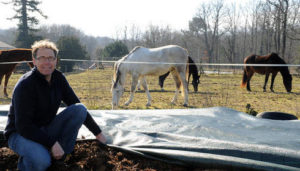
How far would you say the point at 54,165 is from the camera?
2080 mm

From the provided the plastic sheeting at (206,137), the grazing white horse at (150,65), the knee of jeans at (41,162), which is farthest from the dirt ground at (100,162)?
the grazing white horse at (150,65)

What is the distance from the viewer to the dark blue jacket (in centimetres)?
180

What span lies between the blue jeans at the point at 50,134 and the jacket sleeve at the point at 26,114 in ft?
0.26

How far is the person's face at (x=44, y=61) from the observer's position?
192 cm

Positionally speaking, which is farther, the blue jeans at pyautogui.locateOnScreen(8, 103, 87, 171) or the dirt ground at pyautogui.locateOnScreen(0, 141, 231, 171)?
the dirt ground at pyautogui.locateOnScreen(0, 141, 231, 171)

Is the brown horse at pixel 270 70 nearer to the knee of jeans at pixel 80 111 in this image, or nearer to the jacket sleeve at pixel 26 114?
the knee of jeans at pixel 80 111

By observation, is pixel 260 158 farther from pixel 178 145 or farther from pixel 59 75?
pixel 59 75

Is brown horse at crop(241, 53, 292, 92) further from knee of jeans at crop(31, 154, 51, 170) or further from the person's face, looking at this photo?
knee of jeans at crop(31, 154, 51, 170)

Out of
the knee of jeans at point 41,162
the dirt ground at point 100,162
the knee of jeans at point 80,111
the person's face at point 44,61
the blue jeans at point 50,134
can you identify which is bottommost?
the dirt ground at point 100,162

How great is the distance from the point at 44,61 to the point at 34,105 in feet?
1.17

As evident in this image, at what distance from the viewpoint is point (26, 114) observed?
180cm

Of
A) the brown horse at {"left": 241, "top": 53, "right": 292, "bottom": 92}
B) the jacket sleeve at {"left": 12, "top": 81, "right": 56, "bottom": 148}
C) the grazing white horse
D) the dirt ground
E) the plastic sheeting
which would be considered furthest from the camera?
the brown horse at {"left": 241, "top": 53, "right": 292, "bottom": 92}

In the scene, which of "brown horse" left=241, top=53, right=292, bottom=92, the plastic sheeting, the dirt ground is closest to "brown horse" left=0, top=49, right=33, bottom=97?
the plastic sheeting

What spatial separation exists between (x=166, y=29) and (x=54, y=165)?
4625 cm
